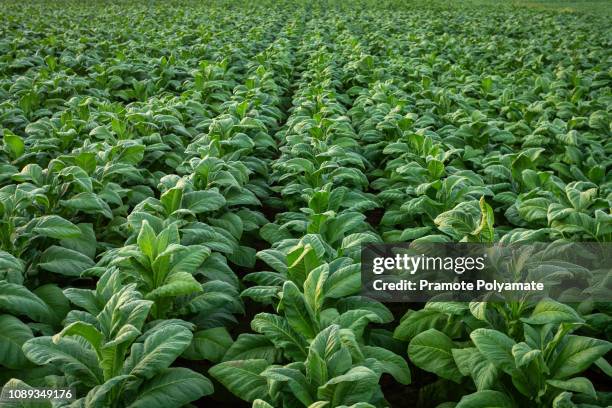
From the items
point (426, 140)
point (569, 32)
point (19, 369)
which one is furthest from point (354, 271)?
point (569, 32)

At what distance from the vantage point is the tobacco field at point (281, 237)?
96.2 inches

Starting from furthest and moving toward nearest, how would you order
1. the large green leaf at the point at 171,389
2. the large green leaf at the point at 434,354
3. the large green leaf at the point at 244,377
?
the large green leaf at the point at 434,354
the large green leaf at the point at 244,377
the large green leaf at the point at 171,389

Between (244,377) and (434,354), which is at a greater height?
(244,377)

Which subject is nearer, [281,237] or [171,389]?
[171,389]

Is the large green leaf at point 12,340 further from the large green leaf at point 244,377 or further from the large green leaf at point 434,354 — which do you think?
the large green leaf at point 434,354

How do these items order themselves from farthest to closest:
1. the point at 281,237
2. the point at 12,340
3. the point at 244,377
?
the point at 281,237 < the point at 12,340 < the point at 244,377

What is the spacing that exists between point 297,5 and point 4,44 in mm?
14842

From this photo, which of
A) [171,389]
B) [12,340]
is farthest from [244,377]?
[12,340]

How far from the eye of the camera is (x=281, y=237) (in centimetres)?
414

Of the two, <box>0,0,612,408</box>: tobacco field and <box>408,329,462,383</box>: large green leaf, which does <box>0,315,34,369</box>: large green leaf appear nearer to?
<box>0,0,612,408</box>: tobacco field

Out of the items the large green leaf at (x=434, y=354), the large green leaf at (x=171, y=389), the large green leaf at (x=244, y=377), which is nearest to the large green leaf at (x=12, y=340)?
the large green leaf at (x=171, y=389)

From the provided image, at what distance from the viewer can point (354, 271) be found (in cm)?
310

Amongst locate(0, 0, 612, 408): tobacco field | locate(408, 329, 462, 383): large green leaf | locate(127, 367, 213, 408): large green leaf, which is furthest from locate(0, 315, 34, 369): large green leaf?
locate(408, 329, 462, 383): large green leaf

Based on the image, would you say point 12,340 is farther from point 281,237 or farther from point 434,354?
point 434,354
